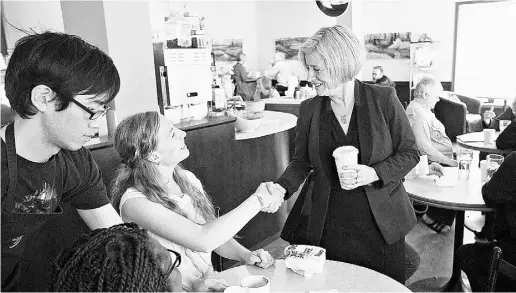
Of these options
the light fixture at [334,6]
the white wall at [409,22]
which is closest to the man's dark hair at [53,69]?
the light fixture at [334,6]

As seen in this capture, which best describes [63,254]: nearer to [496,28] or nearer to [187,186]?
[187,186]

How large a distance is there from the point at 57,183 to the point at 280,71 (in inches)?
363

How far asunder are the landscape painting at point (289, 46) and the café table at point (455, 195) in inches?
340

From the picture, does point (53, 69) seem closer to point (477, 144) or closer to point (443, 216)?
point (443, 216)

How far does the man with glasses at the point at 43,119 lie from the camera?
1130mm

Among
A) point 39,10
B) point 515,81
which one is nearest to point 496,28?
point 515,81

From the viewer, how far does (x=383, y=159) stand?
6.43 ft

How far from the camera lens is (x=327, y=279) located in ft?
5.24

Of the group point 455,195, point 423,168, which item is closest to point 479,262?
point 455,195

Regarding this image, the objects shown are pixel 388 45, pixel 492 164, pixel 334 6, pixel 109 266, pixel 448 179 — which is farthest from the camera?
pixel 388 45

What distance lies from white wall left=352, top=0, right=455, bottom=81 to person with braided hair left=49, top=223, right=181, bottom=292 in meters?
9.24

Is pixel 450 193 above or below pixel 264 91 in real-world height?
below

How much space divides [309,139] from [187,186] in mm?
592

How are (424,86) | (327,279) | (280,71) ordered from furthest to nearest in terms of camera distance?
(280,71)
(424,86)
(327,279)
